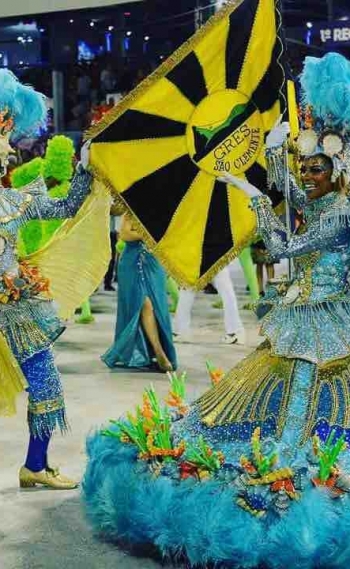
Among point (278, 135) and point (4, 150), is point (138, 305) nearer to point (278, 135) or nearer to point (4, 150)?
point (4, 150)

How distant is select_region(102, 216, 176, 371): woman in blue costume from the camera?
647 cm

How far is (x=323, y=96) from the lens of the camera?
334cm

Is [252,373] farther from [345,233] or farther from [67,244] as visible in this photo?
[67,244]

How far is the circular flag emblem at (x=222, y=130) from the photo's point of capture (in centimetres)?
372

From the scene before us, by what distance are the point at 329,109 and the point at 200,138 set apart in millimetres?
602

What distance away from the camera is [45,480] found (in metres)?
4.07

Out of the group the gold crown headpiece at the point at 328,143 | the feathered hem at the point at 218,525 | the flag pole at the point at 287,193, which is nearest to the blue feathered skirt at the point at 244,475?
the feathered hem at the point at 218,525

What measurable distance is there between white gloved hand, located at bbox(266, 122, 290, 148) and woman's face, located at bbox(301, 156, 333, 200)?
0.12 meters

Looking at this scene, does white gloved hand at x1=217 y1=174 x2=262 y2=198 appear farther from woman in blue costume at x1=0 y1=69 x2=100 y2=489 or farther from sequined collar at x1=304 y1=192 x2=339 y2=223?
woman in blue costume at x1=0 y1=69 x2=100 y2=489

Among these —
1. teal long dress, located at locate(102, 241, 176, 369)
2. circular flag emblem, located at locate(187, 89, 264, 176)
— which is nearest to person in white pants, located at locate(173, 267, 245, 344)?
teal long dress, located at locate(102, 241, 176, 369)

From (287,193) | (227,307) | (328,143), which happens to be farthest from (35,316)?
(227,307)

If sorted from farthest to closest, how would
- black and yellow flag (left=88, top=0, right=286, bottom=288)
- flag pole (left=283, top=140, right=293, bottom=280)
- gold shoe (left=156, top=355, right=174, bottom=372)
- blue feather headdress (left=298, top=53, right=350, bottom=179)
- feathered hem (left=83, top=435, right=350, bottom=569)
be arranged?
gold shoe (left=156, top=355, right=174, bottom=372), black and yellow flag (left=88, top=0, right=286, bottom=288), flag pole (left=283, top=140, right=293, bottom=280), blue feather headdress (left=298, top=53, right=350, bottom=179), feathered hem (left=83, top=435, right=350, bottom=569)

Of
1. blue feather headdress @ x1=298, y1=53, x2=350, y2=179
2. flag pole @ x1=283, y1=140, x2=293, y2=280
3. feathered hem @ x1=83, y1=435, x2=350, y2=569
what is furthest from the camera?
flag pole @ x1=283, y1=140, x2=293, y2=280

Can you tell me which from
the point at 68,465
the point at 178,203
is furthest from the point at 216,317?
the point at 178,203
